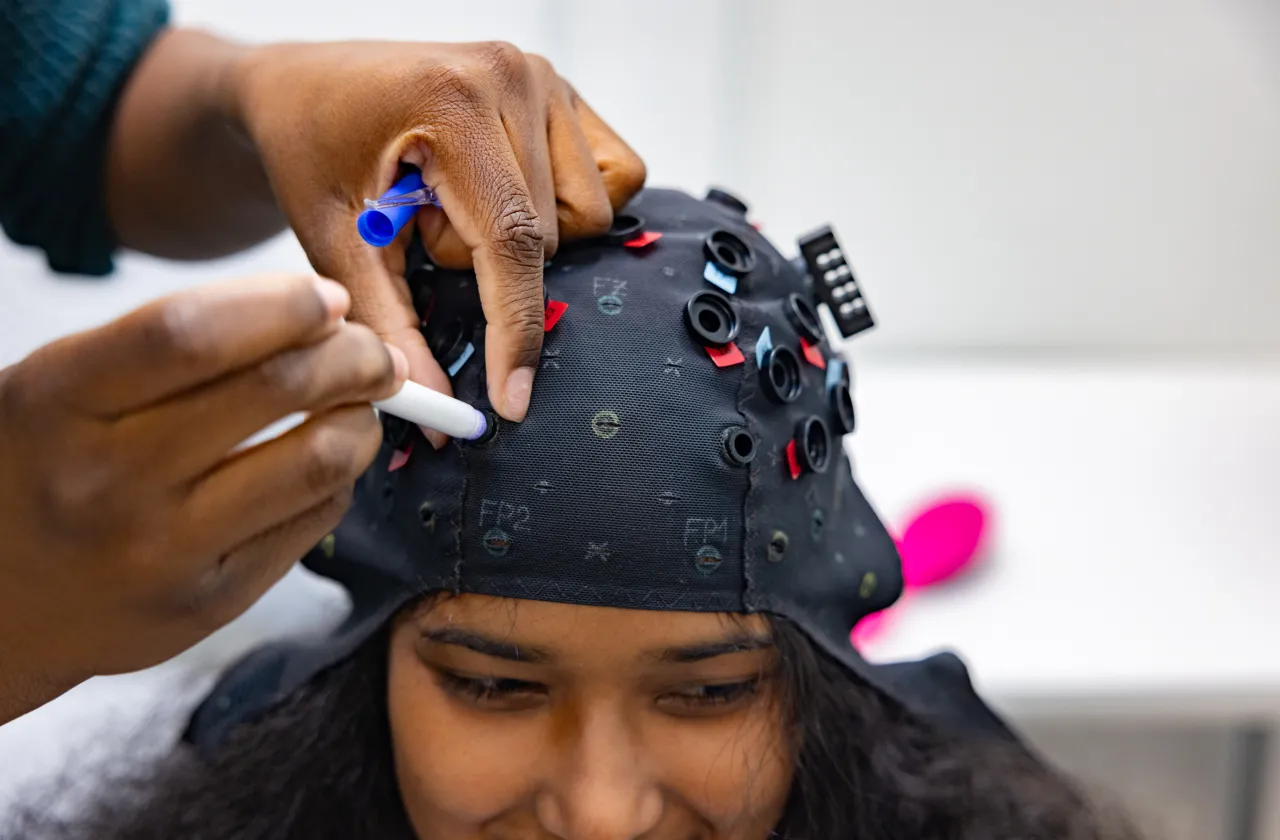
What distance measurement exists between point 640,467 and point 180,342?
0.31 m

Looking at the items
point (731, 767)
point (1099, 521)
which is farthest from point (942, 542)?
point (731, 767)

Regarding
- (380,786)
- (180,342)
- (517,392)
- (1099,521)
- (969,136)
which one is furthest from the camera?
(969,136)

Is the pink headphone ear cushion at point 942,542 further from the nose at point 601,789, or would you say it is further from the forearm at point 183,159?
the forearm at point 183,159

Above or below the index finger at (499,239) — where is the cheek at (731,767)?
below

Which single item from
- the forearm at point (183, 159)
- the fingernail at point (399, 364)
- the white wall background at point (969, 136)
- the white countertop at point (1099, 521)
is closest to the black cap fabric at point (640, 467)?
the fingernail at point (399, 364)

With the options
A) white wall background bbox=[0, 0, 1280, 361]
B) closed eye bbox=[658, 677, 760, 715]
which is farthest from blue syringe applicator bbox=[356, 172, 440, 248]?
white wall background bbox=[0, 0, 1280, 361]

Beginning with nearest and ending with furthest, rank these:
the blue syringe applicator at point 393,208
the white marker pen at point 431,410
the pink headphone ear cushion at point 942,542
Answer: the white marker pen at point 431,410
the blue syringe applicator at point 393,208
the pink headphone ear cushion at point 942,542

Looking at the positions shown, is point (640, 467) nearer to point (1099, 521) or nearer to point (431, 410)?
point (431, 410)

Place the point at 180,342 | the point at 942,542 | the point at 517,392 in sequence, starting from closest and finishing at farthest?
the point at 180,342 → the point at 517,392 → the point at 942,542

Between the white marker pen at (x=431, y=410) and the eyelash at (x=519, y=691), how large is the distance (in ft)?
0.57

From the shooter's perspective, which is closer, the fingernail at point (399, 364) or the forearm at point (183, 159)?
the fingernail at point (399, 364)

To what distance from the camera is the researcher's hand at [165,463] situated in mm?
427

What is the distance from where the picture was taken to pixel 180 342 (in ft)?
1.37

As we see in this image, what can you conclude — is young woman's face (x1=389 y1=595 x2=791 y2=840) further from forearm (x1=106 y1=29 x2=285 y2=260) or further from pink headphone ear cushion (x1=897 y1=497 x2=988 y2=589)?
pink headphone ear cushion (x1=897 y1=497 x2=988 y2=589)
